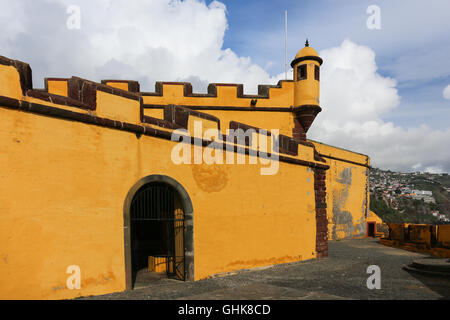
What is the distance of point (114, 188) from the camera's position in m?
6.01

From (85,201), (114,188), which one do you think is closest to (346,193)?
(114,188)

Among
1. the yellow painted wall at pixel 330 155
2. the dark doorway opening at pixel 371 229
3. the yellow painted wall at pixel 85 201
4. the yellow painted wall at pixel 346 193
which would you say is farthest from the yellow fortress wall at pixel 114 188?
the dark doorway opening at pixel 371 229

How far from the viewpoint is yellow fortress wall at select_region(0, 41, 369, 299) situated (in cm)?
484

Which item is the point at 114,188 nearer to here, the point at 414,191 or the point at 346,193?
the point at 346,193

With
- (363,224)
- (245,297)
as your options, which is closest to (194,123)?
(245,297)

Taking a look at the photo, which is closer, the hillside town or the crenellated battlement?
the crenellated battlement

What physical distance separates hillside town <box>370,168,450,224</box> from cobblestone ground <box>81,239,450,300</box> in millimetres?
36889

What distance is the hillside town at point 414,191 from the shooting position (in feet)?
176

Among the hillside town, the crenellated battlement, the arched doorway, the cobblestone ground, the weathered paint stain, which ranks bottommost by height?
the hillside town

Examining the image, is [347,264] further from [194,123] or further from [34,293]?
[34,293]

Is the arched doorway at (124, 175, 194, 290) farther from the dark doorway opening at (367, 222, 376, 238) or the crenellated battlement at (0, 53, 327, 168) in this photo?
the dark doorway opening at (367, 222, 376, 238)

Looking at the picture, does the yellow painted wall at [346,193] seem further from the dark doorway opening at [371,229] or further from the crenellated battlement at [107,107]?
the crenellated battlement at [107,107]

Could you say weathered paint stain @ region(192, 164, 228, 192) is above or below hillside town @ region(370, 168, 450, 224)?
above

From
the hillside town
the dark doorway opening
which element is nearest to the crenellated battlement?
the dark doorway opening
